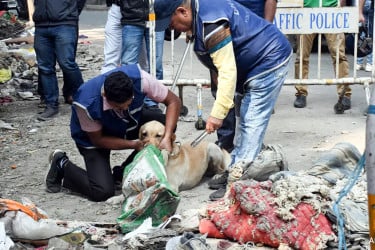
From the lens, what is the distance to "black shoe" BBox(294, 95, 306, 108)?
8.91 meters

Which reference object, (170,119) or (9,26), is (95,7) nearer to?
(9,26)

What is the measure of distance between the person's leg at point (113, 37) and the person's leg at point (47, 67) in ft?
2.31

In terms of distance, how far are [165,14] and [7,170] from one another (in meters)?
2.55

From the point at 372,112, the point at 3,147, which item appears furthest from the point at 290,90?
the point at 372,112

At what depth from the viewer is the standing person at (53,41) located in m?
8.53

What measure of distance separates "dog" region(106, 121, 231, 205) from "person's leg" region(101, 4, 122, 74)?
8.11ft

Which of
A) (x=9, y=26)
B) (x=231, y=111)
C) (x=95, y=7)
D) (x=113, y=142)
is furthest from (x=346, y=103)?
(x=95, y=7)

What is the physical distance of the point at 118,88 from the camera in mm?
5336

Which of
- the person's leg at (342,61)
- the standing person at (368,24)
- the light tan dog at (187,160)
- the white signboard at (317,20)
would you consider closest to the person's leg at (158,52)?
the white signboard at (317,20)

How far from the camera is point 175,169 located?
595cm

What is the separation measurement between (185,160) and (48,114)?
3.29 m

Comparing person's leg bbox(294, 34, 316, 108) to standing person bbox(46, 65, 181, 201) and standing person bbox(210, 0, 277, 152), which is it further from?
standing person bbox(46, 65, 181, 201)

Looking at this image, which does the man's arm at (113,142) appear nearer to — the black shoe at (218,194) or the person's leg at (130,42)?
the black shoe at (218,194)

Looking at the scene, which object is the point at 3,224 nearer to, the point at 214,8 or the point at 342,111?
the point at 214,8
